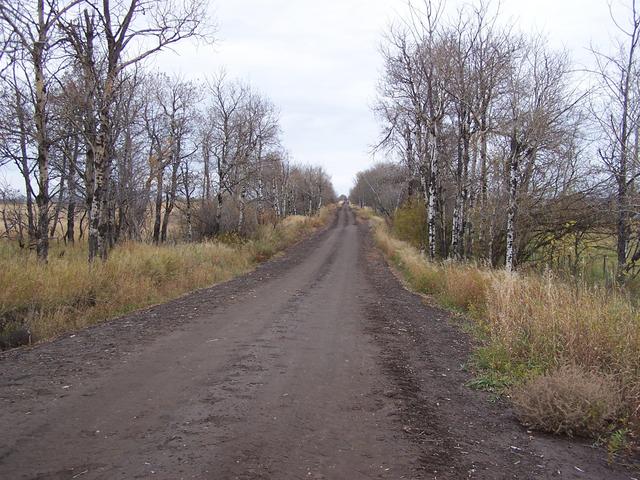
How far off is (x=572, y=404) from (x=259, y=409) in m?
3.14

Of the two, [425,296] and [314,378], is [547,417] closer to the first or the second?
[314,378]

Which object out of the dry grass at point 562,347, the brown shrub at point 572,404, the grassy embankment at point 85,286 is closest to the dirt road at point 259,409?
the brown shrub at point 572,404

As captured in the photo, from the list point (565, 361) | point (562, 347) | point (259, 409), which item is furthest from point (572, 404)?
point (259, 409)

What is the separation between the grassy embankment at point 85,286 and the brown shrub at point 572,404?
294 inches

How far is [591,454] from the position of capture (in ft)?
14.2

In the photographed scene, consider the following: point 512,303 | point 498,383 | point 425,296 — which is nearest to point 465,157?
point 425,296

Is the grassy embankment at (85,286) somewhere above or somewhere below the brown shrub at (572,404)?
above

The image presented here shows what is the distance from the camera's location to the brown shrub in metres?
4.70

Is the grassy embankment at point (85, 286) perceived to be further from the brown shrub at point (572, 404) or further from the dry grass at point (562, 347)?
the brown shrub at point (572, 404)

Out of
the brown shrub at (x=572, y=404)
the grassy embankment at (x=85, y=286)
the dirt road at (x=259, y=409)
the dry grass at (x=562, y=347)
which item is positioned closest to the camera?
the dirt road at (x=259, y=409)

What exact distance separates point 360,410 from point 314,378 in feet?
3.75

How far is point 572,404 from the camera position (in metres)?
4.82

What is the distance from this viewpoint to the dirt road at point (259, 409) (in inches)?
153

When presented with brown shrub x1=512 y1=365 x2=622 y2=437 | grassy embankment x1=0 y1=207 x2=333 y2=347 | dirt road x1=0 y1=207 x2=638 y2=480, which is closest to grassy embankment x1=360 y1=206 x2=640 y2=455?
brown shrub x1=512 y1=365 x2=622 y2=437
